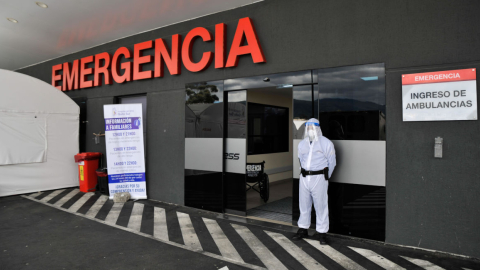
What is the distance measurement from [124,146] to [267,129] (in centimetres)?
397

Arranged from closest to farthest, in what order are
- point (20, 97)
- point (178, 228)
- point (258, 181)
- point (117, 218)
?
point (178, 228) < point (117, 218) < point (258, 181) < point (20, 97)

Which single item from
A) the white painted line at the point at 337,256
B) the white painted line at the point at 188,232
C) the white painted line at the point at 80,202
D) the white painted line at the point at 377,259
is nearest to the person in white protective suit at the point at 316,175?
the white painted line at the point at 337,256

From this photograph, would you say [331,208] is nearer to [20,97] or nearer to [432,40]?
[432,40]

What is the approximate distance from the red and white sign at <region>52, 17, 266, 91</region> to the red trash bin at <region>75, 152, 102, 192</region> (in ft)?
6.45

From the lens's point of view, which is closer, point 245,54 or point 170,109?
point 245,54

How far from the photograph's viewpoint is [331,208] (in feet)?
15.2

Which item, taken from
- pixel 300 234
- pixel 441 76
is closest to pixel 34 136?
pixel 300 234

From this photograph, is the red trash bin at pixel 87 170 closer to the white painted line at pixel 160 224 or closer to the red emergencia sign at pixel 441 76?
the white painted line at pixel 160 224

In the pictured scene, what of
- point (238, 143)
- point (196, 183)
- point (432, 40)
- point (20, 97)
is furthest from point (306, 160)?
point (20, 97)

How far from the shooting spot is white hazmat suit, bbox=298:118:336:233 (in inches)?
168

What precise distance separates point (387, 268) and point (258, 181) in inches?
138

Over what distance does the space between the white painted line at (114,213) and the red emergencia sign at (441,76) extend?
5110mm

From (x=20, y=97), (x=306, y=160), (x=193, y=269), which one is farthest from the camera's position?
(x=20, y=97)

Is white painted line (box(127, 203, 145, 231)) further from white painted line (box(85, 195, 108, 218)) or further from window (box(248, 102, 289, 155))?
window (box(248, 102, 289, 155))
